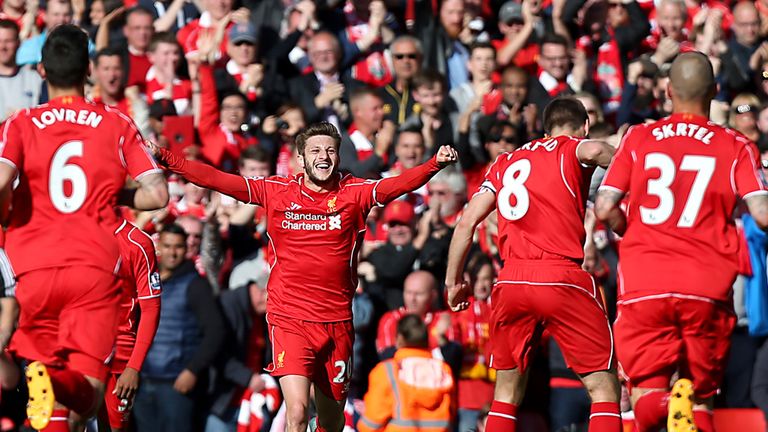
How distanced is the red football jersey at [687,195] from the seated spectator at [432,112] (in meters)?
5.73

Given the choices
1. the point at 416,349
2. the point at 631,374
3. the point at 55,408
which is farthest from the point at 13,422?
the point at 631,374

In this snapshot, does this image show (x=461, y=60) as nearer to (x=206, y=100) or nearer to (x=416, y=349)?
(x=206, y=100)

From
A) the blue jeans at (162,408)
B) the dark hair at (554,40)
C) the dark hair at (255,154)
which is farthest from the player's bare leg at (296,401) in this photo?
the dark hair at (554,40)

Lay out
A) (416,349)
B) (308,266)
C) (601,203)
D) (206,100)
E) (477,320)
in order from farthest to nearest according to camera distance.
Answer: (206,100)
(477,320)
(416,349)
(308,266)
(601,203)

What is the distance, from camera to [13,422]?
1336 centimetres

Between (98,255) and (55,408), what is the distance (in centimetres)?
95

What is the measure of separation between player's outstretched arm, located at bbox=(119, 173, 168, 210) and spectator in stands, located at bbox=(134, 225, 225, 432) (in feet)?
14.3

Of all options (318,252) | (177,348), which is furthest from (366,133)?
(318,252)

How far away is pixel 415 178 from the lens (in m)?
10.3

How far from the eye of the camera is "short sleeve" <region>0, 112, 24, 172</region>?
8.68 meters

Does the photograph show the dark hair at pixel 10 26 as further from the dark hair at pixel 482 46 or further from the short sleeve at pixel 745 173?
the short sleeve at pixel 745 173

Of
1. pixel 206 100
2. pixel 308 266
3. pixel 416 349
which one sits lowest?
pixel 416 349

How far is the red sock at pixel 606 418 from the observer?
9938 millimetres

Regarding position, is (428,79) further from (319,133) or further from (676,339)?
(676,339)
